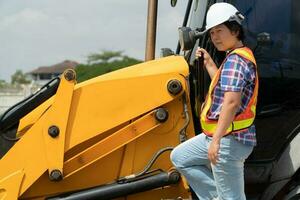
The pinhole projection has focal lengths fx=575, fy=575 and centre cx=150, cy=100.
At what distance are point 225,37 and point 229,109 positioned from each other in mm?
430

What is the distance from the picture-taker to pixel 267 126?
3.62 metres

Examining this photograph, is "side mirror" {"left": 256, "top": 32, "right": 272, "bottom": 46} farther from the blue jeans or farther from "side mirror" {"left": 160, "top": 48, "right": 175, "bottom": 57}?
"side mirror" {"left": 160, "top": 48, "right": 175, "bottom": 57}

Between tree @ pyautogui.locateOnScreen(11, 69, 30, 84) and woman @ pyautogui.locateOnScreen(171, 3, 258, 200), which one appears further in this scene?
tree @ pyautogui.locateOnScreen(11, 69, 30, 84)

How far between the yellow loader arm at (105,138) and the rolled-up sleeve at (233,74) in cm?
54

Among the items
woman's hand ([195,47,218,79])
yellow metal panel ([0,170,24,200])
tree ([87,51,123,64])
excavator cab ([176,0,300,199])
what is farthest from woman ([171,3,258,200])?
tree ([87,51,123,64])

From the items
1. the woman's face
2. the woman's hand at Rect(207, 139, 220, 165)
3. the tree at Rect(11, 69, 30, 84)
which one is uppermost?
the woman's face

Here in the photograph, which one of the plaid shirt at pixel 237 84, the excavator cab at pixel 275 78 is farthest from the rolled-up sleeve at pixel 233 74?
the excavator cab at pixel 275 78

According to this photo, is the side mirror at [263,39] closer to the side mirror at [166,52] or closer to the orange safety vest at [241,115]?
the orange safety vest at [241,115]

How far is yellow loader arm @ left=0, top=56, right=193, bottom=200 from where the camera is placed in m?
3.56

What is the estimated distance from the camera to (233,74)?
3035mm

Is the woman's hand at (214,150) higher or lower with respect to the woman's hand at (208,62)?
lower

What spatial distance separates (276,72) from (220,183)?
0.83 m

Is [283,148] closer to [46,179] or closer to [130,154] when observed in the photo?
[130,154]

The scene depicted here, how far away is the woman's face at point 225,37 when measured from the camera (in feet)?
10.3
